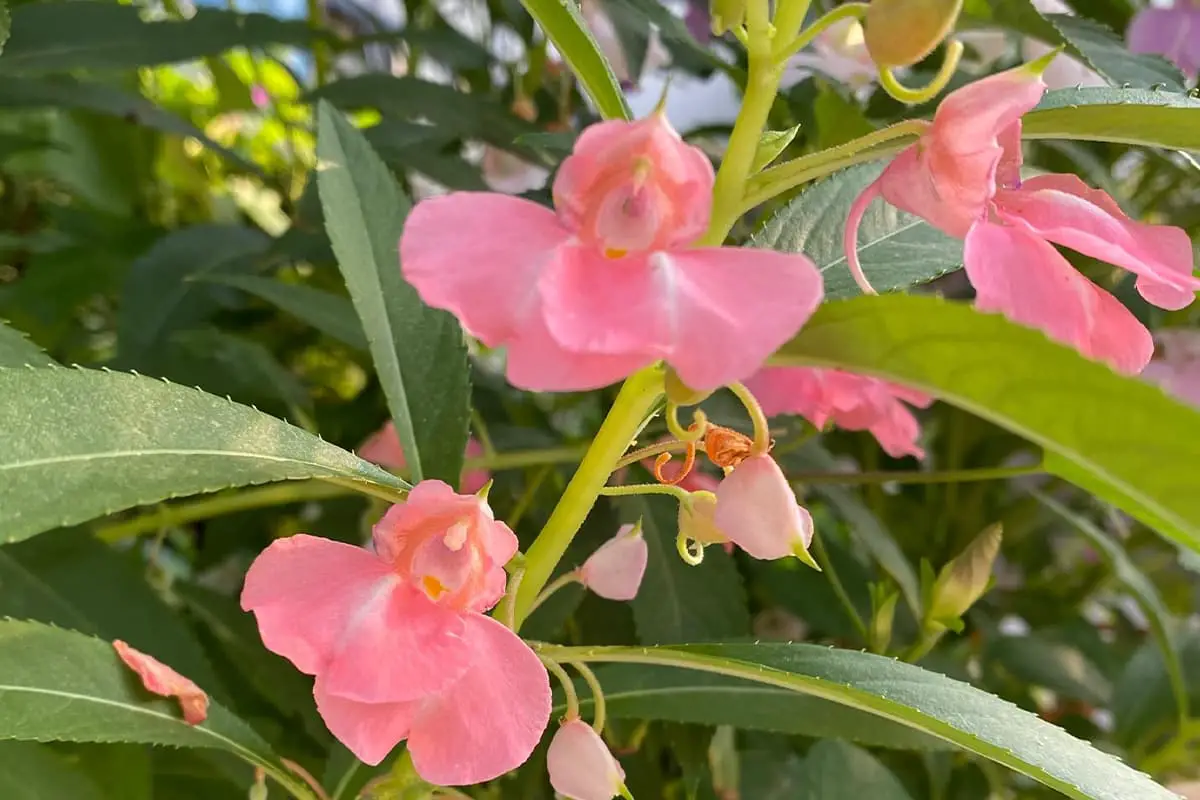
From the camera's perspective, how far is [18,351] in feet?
1.32

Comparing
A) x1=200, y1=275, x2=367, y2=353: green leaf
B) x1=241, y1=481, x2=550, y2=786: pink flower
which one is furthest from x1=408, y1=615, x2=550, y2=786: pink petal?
x1=200, y1=275, x2=367, y2=353: green leaf

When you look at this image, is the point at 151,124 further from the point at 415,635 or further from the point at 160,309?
the point at 415,635

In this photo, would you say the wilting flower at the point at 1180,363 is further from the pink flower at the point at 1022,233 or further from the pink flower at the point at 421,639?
the pink flower at the point at 421,639

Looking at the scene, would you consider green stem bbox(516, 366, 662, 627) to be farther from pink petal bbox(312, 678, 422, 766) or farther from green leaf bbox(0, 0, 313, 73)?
green leaf bbox(0, 0, 313, 73)

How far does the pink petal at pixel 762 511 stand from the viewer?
34cm

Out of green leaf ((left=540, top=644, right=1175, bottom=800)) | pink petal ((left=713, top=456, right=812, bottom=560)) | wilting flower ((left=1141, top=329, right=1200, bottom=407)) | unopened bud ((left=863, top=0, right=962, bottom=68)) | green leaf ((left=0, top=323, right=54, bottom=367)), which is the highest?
unopened bud ((left=863, top=0, right=962, bottom=68))

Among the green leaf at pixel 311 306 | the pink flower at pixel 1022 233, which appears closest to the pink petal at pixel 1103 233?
the pink flower at pixel 1022 233

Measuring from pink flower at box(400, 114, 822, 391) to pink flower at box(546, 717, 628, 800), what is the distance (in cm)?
17

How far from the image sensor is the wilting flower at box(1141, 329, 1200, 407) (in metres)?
0.80

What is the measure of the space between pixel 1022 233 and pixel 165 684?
0.39 metres

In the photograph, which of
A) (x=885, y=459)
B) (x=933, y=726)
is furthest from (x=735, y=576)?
(x=885, y=459)

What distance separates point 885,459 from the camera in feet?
3.05

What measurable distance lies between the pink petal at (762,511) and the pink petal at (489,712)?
0.28 feet

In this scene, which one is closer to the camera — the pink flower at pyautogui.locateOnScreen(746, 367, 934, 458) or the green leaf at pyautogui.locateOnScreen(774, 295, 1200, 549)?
the green leaf at pyautogui.locateOnScreen(774, 295, 1200, 549)
